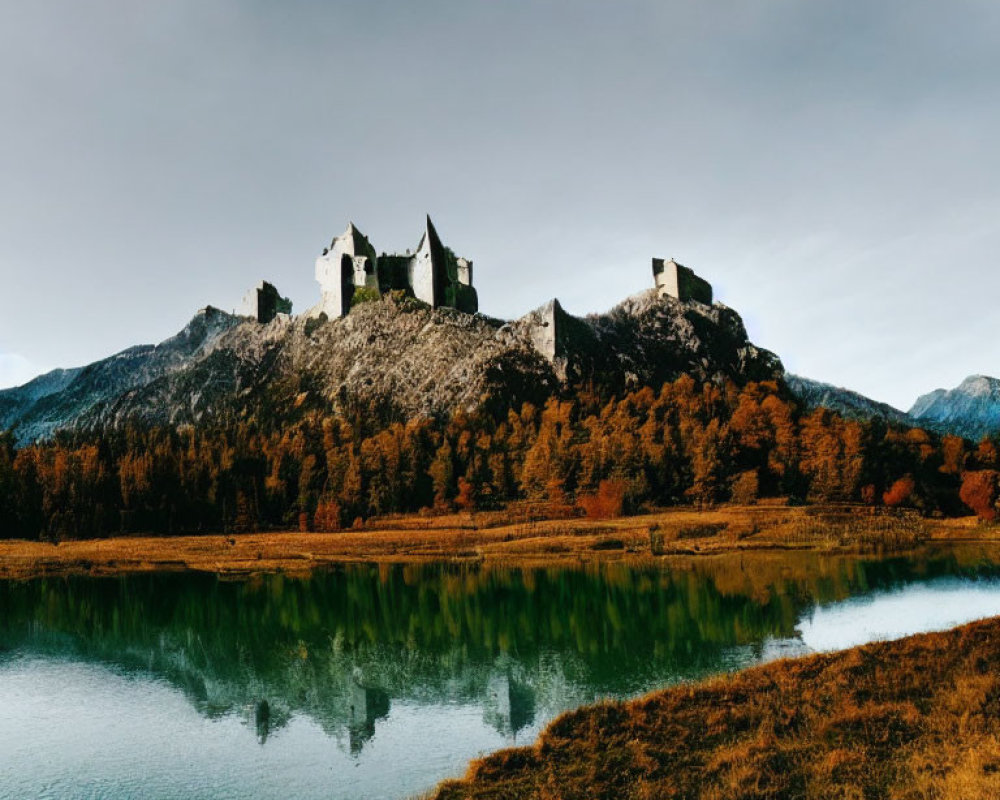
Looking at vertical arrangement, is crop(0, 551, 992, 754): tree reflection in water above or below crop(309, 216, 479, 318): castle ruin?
below

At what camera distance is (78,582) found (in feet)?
227

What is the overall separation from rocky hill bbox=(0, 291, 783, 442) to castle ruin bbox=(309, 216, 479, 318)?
4.45 meters

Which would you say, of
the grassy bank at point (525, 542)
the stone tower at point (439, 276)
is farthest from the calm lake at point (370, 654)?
the stone tower at point (439, 276)

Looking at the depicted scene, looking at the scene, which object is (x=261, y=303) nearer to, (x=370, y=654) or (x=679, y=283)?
(x=679, y=283)

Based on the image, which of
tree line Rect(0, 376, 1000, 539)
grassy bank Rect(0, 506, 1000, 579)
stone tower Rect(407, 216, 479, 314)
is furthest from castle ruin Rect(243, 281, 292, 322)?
grassy bank Rect(0, 506, 1000, 579)

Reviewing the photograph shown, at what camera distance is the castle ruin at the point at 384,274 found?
Answer: 559 ft

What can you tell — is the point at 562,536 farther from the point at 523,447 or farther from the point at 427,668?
the point at 427,668

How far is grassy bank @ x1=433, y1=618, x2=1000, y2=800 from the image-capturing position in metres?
16.4

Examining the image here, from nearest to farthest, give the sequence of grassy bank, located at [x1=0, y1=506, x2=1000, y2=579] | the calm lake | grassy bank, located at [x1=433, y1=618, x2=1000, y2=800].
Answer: grassy bank, located at [x1=433, y1=618, x2=1000, y2=800] < the calm lake < grassy bank, located at [x1=0, y1=506, x2=1000, y2=579]

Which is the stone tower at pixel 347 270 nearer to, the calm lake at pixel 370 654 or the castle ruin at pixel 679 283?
the castle ruin at pixel 679 283

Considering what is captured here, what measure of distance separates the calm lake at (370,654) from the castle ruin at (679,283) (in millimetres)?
112595

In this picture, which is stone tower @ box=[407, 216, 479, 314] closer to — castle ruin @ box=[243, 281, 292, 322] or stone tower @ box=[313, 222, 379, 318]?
stone tower @ box=[313, 222, 379, 318]

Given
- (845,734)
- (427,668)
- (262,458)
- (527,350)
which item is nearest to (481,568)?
(427,668)

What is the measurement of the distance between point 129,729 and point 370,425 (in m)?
115
